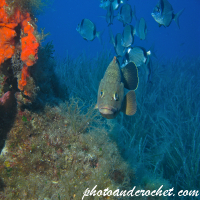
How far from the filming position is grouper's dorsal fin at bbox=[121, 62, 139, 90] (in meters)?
2.02

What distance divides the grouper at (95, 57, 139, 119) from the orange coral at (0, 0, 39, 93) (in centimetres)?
115

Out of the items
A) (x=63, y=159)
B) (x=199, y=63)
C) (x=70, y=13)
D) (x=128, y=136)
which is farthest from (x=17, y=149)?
(x=70, y=13)

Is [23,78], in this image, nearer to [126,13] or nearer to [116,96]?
[116,96]


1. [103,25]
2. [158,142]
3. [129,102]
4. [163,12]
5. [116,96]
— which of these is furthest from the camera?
[103,25]

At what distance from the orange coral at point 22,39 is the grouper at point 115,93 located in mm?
1145

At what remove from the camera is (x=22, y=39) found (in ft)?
6.75

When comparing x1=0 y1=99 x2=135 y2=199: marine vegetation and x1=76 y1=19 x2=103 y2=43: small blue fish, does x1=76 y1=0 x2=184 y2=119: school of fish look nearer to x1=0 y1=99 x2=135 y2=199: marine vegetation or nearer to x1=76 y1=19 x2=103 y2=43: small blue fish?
x1=76 y1=19 x2=103 y2=43: small blue fish

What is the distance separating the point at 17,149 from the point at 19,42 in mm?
1741

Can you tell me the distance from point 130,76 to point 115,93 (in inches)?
22.1

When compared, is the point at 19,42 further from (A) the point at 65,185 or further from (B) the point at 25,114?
(A) the point at 65,185

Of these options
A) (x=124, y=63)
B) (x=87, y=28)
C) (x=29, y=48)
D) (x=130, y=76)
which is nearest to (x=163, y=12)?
(x=124, y=63)

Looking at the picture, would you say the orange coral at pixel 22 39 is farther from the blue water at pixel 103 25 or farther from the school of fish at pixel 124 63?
the blue water at pixel 103 25

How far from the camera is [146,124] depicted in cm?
462

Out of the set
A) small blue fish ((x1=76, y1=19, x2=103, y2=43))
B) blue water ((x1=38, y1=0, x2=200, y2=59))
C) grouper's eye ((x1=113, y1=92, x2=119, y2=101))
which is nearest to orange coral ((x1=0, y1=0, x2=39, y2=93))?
grouper's eye ((x1=113, y1=92, x2=119, y2=101))
